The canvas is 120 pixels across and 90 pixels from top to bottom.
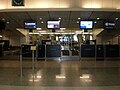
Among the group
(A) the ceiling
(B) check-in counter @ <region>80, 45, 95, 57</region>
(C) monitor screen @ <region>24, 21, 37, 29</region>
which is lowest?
(B) check-in counter @ <region>80, 45, 95, 57</region>

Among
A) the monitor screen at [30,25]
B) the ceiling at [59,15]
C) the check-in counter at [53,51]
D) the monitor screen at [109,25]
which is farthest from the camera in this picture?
the check-in counter at [53,51]

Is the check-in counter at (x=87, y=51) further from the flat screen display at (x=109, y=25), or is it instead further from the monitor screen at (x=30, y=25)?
the monitor screen at (x=30, y=25)

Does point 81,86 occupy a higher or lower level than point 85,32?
lower

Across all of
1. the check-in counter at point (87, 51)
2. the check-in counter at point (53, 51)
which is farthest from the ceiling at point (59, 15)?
the check-in counter at point (87, 51)

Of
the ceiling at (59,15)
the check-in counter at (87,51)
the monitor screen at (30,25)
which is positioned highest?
the ceiling at (59,15)

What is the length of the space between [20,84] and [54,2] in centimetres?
742

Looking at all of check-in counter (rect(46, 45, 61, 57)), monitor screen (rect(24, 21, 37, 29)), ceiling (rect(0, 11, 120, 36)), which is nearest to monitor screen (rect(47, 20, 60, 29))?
ceiling (rect(0, 11, 120, 36))

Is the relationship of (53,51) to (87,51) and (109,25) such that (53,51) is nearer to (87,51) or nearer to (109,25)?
(87,51)

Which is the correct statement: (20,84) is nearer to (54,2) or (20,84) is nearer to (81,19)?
(54,2)

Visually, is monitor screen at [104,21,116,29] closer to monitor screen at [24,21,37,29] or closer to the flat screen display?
the flat screen display

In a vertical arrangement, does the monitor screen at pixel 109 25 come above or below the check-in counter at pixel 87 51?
above

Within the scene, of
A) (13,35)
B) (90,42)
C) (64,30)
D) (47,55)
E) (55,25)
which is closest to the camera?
(55,25)

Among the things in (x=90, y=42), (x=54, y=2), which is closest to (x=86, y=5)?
(x=54, y=2)

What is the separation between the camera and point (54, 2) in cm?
1397
